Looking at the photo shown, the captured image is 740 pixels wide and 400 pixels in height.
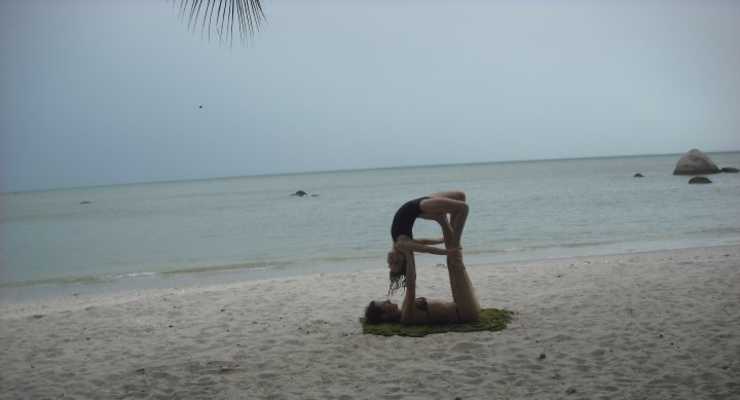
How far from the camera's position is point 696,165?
5281cm

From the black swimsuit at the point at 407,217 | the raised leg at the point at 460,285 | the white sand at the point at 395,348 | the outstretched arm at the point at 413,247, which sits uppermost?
the black swimsuit at the point at 407,217

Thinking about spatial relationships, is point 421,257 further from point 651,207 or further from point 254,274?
point 651,207

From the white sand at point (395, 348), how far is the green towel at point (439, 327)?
0.49 ft

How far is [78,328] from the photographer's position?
797cm

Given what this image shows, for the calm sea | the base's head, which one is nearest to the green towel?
the base's head

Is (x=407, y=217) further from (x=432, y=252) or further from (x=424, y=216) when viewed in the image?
(x=432, y=252)

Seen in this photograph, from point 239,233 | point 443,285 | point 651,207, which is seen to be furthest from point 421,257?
point 651,207

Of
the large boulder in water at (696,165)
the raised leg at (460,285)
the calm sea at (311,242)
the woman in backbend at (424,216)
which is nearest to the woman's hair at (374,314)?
the woman in backbend at (424,216)

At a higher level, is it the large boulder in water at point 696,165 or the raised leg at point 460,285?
the large boulder in water at point 696,165

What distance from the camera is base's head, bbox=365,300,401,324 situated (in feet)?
23.5

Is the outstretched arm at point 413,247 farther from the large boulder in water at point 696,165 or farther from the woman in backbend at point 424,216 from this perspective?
the large boulder in water at point 696,165

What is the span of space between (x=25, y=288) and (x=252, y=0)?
14.1m

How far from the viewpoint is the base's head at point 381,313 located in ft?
23.5

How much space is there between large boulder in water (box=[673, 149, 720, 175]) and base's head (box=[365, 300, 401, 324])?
170 feet
